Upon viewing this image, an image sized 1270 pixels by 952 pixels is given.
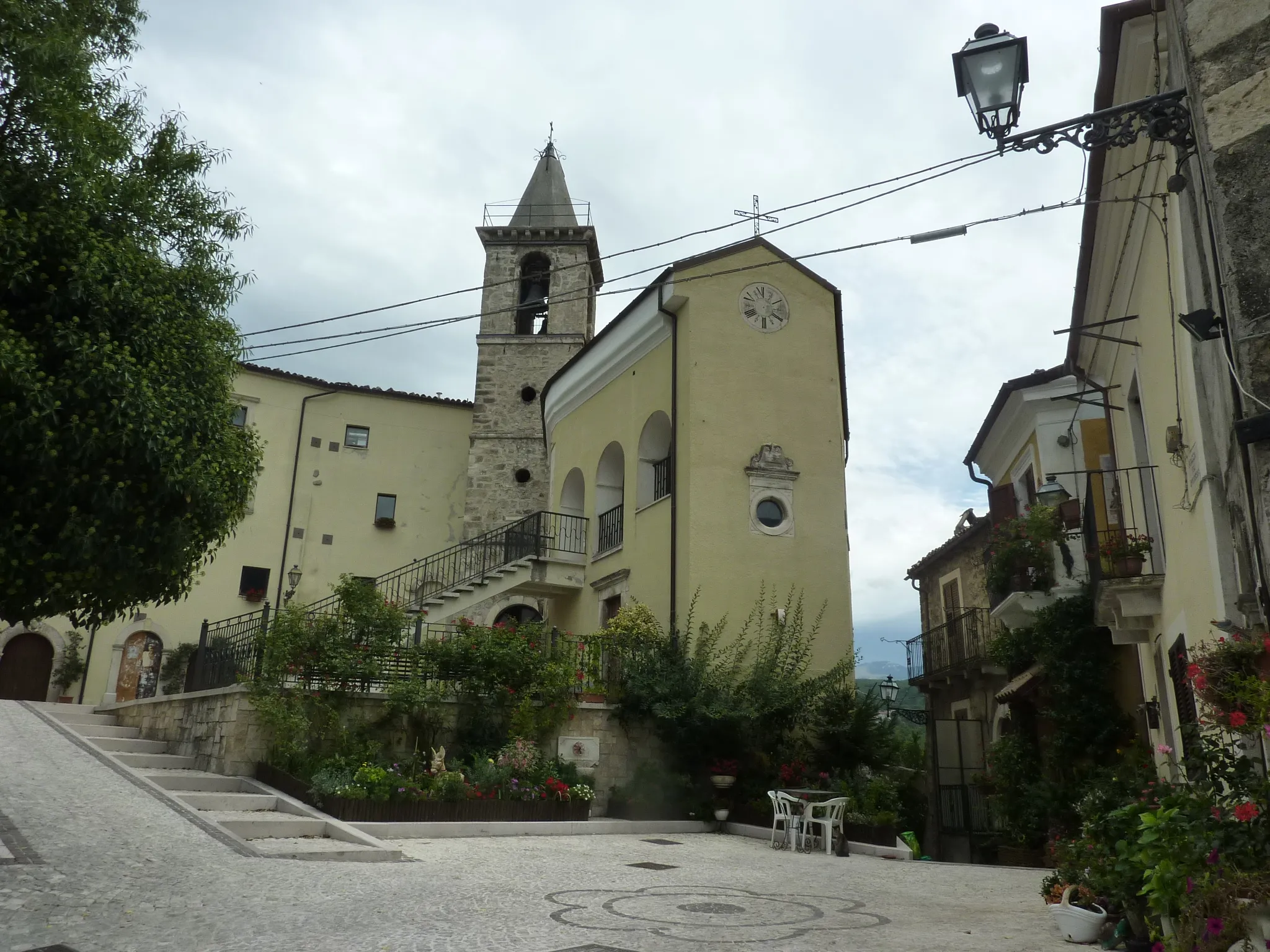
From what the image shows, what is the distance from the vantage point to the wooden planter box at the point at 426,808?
9.83 m

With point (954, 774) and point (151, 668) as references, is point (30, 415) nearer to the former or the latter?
point (954, 774)

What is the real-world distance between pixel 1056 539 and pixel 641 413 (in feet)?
25.4

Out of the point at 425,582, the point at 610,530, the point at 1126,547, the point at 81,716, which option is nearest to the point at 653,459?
the point at 610,530

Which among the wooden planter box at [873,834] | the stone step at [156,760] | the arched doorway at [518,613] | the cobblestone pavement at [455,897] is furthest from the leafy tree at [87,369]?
the arched doorway at [518,613]

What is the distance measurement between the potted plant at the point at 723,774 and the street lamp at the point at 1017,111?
9.70 metres

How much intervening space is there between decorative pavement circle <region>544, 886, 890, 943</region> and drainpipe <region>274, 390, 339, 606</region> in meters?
19.8

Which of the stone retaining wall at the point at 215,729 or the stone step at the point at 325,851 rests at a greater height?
the stone retaining wall at the point at 215,729

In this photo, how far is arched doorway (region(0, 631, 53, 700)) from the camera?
2227cm

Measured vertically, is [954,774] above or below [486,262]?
below

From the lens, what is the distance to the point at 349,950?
4652 mm

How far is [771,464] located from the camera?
15562 mm

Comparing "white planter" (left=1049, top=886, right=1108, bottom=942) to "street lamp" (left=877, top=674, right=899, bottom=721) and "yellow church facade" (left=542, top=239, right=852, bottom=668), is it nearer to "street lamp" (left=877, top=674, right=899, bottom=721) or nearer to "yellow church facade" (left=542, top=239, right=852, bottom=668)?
"yellow church facade" (left=542, top=239, right=852, bottom=668)

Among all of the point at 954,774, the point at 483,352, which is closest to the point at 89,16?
the point at 954,774

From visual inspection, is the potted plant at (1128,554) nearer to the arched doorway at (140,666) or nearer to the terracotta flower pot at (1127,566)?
the terracotta flower pot at (1127,566)
